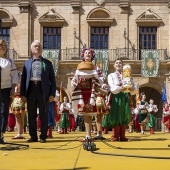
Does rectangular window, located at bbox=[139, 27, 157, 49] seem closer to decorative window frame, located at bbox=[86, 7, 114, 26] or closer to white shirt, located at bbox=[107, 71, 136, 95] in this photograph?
decorative window frame, located at bbox=[86, 7, 114, 26]

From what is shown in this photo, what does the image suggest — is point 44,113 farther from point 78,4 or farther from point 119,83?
point 78,4

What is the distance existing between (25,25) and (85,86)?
→ 20215 millimetres

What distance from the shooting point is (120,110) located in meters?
8.45

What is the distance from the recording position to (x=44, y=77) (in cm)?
804

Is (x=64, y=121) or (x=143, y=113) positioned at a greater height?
(x=143, y=113)

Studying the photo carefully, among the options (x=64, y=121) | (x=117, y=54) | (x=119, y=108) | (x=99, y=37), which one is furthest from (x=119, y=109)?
(x=99, y=37)

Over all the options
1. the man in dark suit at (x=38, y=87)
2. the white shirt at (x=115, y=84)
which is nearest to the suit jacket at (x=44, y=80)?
the man in dark suit at (x=38, y=87)

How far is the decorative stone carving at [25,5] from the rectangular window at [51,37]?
1.58m

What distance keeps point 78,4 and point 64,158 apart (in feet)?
73.9

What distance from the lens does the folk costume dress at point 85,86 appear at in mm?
7133

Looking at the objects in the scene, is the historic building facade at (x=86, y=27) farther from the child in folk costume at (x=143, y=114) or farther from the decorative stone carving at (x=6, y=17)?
the child in folk costume at (x=143, y=114)

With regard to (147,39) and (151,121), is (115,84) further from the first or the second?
(147,39)

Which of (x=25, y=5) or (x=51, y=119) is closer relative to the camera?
(x=51, y=119)

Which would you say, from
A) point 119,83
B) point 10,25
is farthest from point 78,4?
point 119,83
